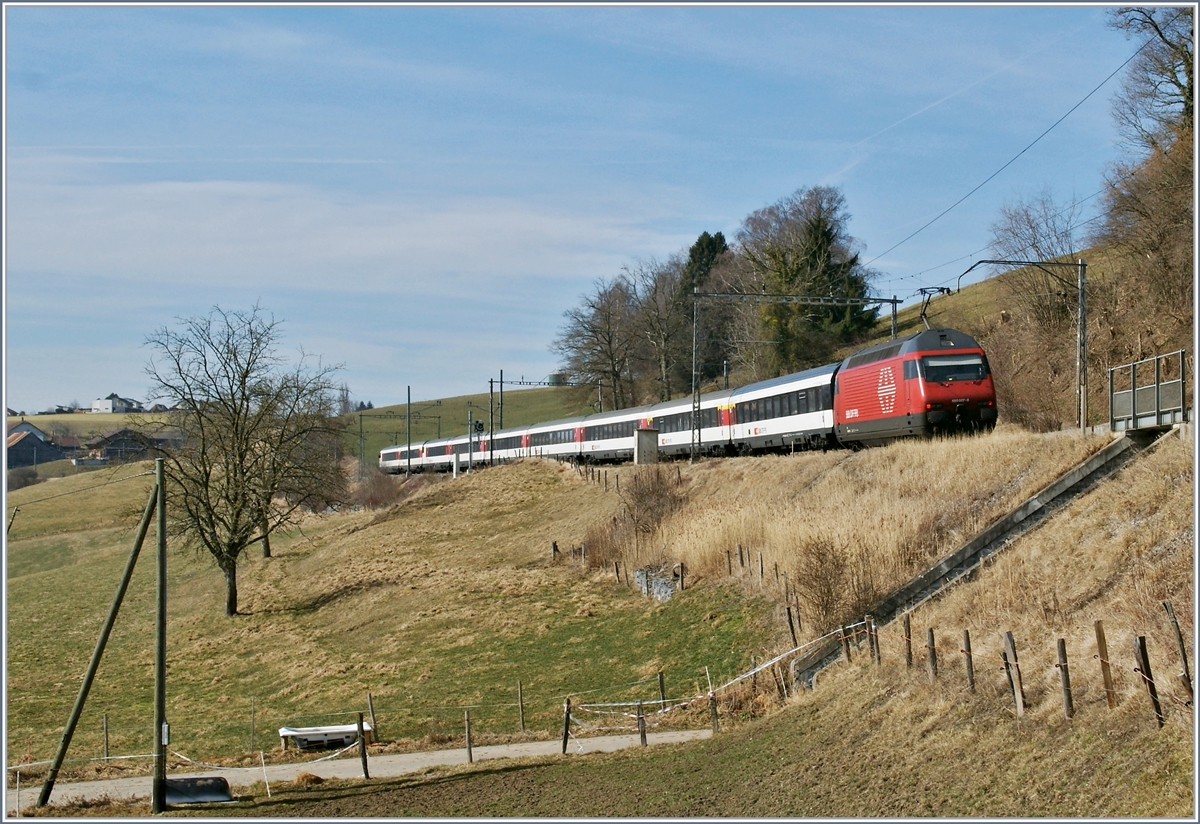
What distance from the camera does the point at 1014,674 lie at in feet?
42.9

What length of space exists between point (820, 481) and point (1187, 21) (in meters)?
23.9

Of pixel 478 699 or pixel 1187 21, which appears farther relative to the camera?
pixel 1187 21

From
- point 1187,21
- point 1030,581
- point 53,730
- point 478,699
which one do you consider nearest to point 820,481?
point 478,699

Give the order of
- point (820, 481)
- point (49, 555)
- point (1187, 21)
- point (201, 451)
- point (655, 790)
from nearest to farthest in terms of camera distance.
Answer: point (655, 790)
point (820, 481)
point (1187, 21)
point (201, 451)
point (49, 555)

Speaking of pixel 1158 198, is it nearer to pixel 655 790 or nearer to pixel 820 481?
pixel 820 481

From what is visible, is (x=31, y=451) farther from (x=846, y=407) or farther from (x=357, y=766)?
(x=357, y=766)

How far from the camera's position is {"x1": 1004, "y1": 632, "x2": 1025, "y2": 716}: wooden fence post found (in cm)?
1289

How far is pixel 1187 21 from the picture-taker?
39719 millimetres

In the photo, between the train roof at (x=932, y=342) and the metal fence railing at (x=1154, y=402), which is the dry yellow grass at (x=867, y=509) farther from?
the train roof at (x=932, y=342)

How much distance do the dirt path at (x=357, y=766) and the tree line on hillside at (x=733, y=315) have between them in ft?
153

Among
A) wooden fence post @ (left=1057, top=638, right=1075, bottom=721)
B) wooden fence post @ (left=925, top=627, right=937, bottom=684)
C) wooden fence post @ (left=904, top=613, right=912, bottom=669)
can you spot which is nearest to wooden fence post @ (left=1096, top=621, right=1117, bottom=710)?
wooden fence post @ (left=1057, top=638, right=1075, bottom=721)

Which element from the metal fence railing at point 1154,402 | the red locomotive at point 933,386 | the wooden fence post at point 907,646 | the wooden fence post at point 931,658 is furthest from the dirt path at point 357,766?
the red locomotive at point 933,386

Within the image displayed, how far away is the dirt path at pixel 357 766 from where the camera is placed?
60.4 ft

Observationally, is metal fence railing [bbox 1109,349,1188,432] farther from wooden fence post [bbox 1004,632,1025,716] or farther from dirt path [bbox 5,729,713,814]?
dirt path [bbox 5,729,713,814]
